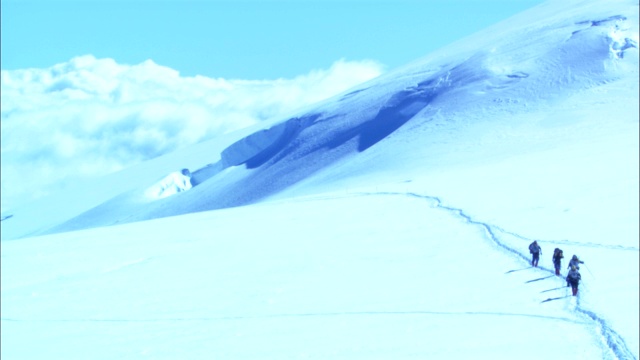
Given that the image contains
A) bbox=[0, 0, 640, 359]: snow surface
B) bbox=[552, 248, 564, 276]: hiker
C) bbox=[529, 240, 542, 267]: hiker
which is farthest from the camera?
bbox=[529, 240, 542, 267]: hiker

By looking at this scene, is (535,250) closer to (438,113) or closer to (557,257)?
(557,257)

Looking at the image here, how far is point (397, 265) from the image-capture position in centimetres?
1903

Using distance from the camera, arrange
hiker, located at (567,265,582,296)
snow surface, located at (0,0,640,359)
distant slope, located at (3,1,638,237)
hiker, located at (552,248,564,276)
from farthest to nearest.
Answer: distant slope, located at (3,1,638,237), hiker, located at (552,248,564,276), hiker, located at (567,265,582,296), snow surface, located at (0,0,640,359)

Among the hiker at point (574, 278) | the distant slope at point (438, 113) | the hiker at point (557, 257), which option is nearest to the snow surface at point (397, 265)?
the hiker at point (574, 278)

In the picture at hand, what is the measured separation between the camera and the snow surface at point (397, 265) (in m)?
13.0

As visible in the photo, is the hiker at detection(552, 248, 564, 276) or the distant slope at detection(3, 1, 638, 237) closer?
the hiker at detection(552, 248, 564, 276)

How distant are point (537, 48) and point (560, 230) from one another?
55971 mm

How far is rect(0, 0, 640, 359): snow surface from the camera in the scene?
13000mm

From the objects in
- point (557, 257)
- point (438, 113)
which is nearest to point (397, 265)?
point (557, 257)

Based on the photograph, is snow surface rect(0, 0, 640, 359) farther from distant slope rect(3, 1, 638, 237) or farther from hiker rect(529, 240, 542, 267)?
distant slope rect(3, 1, 638, 237)

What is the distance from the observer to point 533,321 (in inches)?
497

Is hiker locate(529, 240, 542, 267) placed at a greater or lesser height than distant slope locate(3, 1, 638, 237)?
lesser

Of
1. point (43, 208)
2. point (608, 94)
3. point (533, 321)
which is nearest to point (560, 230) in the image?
point (533, 321)

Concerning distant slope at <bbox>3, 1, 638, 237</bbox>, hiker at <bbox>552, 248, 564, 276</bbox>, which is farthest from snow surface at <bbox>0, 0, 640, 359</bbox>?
distant slope at <bbox>3, 1, 638, 237</bbox>
